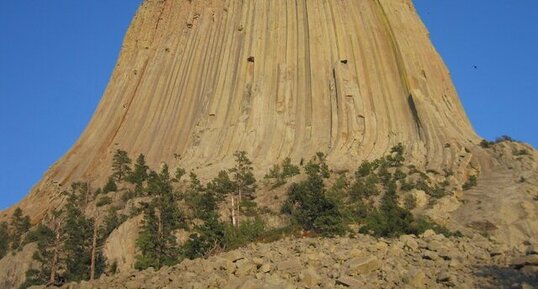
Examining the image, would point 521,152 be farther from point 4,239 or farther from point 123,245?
point 4,239

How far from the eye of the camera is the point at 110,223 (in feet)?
142

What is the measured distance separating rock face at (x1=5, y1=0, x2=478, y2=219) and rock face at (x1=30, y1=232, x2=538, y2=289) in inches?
907

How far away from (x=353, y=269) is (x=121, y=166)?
38711mm

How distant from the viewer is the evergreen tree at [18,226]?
50803mm

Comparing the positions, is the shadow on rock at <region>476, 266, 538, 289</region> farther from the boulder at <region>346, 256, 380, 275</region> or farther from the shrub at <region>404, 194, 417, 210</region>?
the shrub at <region>404, 194, 417, 210</region>

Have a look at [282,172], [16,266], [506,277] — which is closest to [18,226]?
[16,266]

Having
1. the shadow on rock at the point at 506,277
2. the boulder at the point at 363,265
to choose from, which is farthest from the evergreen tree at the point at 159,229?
the shadow on rock at the point at 506,277

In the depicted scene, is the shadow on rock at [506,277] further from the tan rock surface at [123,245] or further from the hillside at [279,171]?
the tan rock surface at [123,245]

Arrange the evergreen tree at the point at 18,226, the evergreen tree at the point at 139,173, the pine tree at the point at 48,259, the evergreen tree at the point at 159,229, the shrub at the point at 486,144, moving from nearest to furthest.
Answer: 1. the evergreen tree at the point at 159,229
2. the pine tree at the point at 48,259
3. the shrub at the point at 486,144
4. the evergreen tree at the point at 18,226
5. the evergreen tree at the point at 139,173

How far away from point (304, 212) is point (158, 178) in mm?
13260

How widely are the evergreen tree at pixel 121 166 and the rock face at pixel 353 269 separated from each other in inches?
1216

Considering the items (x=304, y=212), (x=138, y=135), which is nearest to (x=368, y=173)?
(x=304, y=212)

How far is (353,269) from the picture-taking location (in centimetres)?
2042

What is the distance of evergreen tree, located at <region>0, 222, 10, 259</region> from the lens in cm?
5056
